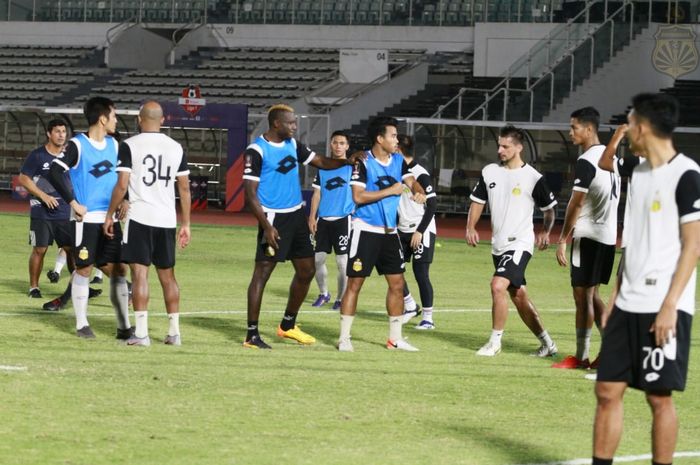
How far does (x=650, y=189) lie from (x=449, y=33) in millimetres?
41278

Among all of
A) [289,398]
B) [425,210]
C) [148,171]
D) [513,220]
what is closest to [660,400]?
[289,398]

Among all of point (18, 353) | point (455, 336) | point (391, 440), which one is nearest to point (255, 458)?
point (391, 440)

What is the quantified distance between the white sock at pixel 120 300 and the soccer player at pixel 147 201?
43cm

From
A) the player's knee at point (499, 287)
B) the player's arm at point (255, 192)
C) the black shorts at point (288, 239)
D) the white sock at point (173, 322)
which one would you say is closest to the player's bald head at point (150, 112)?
the player's arm at point (255, 192)

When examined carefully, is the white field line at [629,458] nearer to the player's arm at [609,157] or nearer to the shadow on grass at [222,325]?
the player's arm at [609,157]

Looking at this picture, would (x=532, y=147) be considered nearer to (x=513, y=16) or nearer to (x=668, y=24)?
(x=668, y=24)

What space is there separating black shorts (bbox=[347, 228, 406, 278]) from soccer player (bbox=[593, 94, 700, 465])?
18.2ft

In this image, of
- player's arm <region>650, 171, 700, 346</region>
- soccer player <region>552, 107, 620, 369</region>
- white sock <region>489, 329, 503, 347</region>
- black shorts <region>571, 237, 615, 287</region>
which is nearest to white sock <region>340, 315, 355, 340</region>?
white sock <region>489, 329, 503, 347</region>

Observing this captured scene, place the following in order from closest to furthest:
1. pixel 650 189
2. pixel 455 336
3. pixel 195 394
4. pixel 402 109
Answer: pixel 650 189
pixel 195 394
pixel 455 336
pixel 402 109

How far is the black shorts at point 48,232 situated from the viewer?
16062mm

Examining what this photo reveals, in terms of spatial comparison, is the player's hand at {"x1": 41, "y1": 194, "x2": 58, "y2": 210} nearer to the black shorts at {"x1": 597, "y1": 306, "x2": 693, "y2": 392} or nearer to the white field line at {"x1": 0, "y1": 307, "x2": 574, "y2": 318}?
the white field line at {"x1": 0, "y1": 307, "x2": 574, "y2": 318}

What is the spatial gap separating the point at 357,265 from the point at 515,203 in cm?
149

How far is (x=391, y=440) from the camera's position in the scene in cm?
826

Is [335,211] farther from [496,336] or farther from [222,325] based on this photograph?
[496,336]
